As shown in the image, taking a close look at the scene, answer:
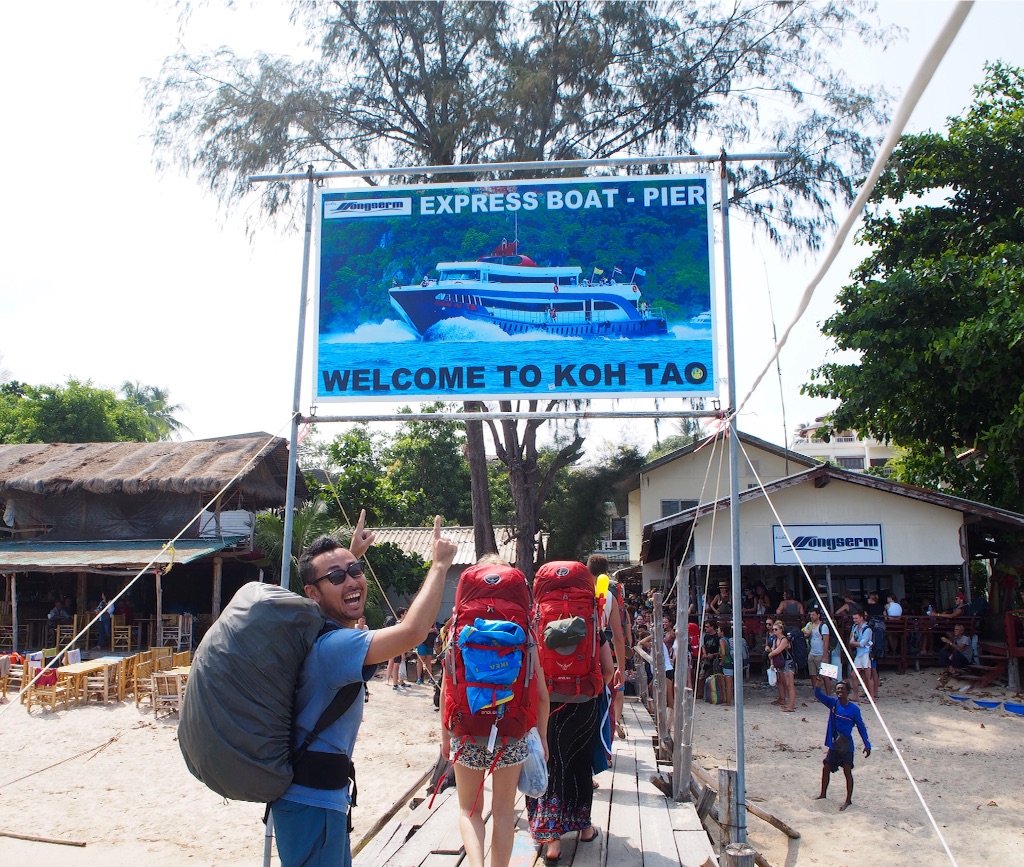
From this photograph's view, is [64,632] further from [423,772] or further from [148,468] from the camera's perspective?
[423,772]

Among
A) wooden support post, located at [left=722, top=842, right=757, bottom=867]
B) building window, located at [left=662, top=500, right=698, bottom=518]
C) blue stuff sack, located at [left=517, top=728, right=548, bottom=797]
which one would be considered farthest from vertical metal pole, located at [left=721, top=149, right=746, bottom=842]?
building window, located at [left=662, top=500, right=698, bottom=518]

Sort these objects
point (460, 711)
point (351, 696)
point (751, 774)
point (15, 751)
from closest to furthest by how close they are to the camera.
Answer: point (351, 696)
point (460, 711)
point (751, 774)
point (15, 751)

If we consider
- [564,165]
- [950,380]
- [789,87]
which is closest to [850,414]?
[950,380]

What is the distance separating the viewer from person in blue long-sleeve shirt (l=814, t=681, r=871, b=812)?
8.63 m

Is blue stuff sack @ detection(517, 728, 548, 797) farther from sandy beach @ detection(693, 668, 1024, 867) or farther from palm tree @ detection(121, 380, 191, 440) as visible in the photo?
palm tree @ detection(121, 380, 191, 440)

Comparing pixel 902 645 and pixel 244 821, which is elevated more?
pixel 902 645

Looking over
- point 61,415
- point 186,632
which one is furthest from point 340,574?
point 61,415

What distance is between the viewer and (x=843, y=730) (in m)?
8.80

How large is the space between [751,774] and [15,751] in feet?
32.9

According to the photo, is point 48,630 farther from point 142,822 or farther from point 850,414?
point 850,414

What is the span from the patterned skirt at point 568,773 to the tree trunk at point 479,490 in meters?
12.2

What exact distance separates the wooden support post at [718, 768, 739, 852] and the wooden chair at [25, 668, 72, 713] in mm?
11756

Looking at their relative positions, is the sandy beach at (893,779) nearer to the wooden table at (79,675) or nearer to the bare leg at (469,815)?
the bare leg at (469,815)

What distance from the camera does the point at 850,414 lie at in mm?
17641
